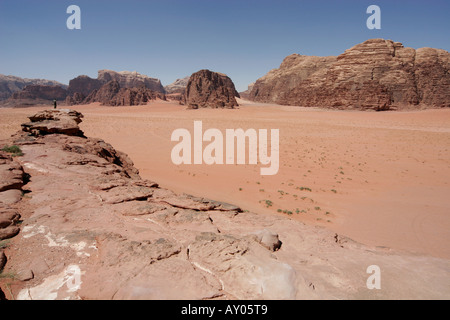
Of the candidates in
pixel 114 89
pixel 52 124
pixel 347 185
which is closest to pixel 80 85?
pixel 114 89

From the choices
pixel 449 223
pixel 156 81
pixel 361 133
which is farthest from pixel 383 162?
pixel 156 81

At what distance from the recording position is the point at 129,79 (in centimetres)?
11312

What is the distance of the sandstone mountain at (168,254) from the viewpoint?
2623 millimetres

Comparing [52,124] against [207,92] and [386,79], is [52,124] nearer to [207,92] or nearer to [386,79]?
[386,79]

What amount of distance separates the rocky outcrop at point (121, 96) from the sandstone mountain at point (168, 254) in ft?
221

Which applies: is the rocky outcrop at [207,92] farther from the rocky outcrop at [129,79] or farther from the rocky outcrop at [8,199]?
the rocky outcrop at [129,79]

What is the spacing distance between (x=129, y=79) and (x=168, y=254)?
12555 centimetres

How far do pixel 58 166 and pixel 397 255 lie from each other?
27.6ft

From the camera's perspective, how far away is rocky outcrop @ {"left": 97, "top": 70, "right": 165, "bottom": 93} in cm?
10808

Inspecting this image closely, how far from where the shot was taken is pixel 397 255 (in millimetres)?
3908

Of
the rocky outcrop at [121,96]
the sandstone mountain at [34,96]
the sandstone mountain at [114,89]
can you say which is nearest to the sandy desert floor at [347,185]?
the rocky outcrop at [121,96]

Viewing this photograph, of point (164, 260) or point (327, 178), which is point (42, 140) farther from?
point (327, 178)
